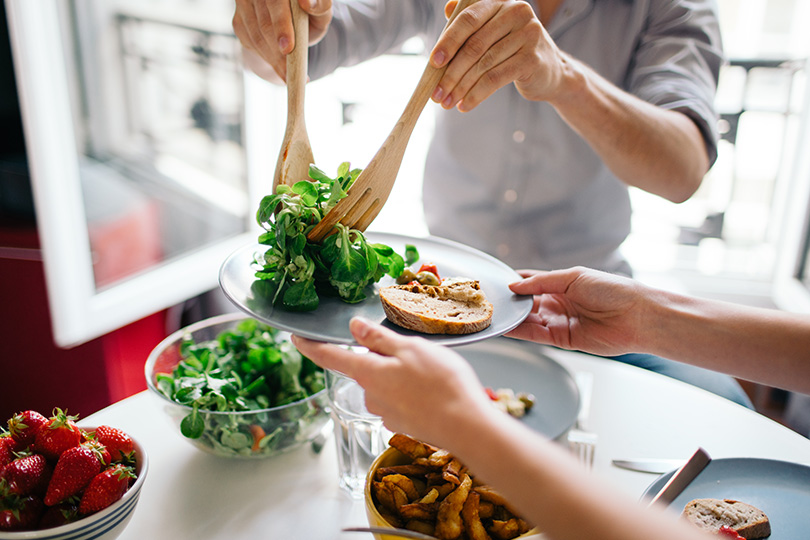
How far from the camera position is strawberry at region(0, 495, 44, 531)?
0.70m

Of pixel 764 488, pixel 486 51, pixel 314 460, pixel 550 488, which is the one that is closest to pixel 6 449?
pixel 314 460

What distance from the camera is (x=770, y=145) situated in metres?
3.04

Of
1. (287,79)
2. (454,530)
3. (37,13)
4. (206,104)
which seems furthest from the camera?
(206,104)

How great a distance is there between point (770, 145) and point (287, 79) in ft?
9.26

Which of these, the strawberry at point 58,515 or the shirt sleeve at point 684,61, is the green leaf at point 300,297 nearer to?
the strawberry at point 58,515

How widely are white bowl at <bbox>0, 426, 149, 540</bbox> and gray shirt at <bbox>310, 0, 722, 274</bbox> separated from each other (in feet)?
3.46

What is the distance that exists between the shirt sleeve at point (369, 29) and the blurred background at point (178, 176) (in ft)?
1.04

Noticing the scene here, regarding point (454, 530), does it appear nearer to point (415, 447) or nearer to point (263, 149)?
point (415, 447)

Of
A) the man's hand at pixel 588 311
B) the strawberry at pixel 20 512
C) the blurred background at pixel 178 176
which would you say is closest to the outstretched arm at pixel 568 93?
the man's hand at pixel 588 311

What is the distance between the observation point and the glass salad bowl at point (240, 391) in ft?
3.06

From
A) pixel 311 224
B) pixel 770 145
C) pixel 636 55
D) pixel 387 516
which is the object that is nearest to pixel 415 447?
pixel 387 516

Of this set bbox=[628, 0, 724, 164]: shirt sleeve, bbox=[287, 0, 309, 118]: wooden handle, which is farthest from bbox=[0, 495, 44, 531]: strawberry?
bbox=[628, 0, 724, 164]: shirt sleeve

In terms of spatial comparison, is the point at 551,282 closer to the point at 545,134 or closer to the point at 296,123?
the point at 296,123

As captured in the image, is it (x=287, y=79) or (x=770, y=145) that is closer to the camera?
(x=287, y=79)
